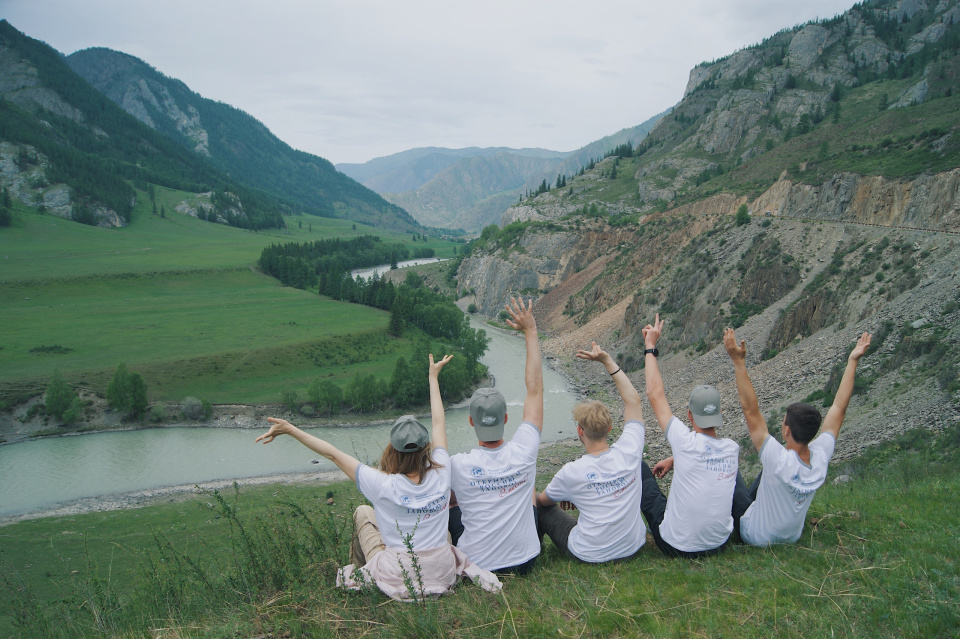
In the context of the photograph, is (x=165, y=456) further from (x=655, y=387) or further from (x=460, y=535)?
(x=655, y=387)

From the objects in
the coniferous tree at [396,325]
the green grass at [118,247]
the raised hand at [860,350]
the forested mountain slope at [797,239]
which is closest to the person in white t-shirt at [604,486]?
the raised hand at [860,350]

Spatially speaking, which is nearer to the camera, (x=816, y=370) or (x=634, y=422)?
(x=634, y=422)

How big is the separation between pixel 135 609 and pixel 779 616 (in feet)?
26.6

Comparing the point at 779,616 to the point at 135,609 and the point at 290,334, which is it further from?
the point at 290,334

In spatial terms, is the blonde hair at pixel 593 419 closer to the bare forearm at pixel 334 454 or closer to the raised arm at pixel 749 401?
the raised arm at pixel 749 401

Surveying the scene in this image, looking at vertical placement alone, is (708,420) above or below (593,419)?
below

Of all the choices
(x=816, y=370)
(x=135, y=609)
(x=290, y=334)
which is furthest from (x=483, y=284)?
(x=135, y=609)

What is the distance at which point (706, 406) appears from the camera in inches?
229

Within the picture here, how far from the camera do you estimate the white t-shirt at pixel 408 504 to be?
5262 millimetres

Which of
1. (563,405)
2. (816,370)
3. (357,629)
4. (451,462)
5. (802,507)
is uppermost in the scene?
(451,462)

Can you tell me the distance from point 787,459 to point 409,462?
150 inches

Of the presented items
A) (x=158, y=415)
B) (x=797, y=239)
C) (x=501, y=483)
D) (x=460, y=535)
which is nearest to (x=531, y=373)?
(x=501, y=483)

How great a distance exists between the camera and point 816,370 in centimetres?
2973

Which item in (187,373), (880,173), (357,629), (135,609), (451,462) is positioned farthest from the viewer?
(187,373)
